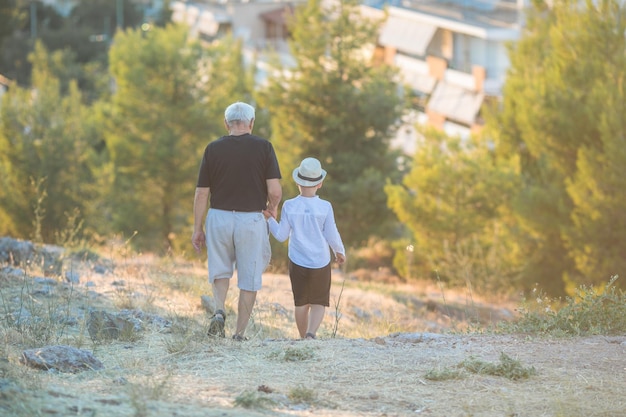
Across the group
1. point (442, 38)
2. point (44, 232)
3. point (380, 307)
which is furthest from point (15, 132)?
point (442, 38)

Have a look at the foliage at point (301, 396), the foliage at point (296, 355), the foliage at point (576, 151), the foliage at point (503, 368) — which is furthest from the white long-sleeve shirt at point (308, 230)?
the foliage at point (576, 151)

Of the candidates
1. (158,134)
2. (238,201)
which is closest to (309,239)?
(238,201)

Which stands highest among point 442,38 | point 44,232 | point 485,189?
point 442,38

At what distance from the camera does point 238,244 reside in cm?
774

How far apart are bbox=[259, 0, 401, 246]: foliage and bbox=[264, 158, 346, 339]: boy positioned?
20600 millimetres

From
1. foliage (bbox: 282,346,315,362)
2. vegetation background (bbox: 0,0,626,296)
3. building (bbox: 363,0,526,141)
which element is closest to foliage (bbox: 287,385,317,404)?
foliage (bbox: 282,346,315,362)

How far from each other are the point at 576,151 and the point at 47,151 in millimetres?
15746

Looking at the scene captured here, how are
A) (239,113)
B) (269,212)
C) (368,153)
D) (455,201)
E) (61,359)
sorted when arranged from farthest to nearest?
1. (368,153)
2. (455,201)
3. (269,212)
4. (239,113)
5. (61,359)

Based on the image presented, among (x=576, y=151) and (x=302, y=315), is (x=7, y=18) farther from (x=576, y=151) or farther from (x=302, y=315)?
(x=302, y=315)

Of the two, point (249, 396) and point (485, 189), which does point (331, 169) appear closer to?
point (485, 189)

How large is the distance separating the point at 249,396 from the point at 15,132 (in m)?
26.3

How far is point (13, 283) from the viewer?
10.1 m

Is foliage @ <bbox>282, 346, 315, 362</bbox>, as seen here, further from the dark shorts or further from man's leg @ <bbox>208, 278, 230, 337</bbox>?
the dark shorts

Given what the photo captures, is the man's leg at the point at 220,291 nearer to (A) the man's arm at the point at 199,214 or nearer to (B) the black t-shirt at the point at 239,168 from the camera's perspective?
(A) the man's arm at the point at 199,214
